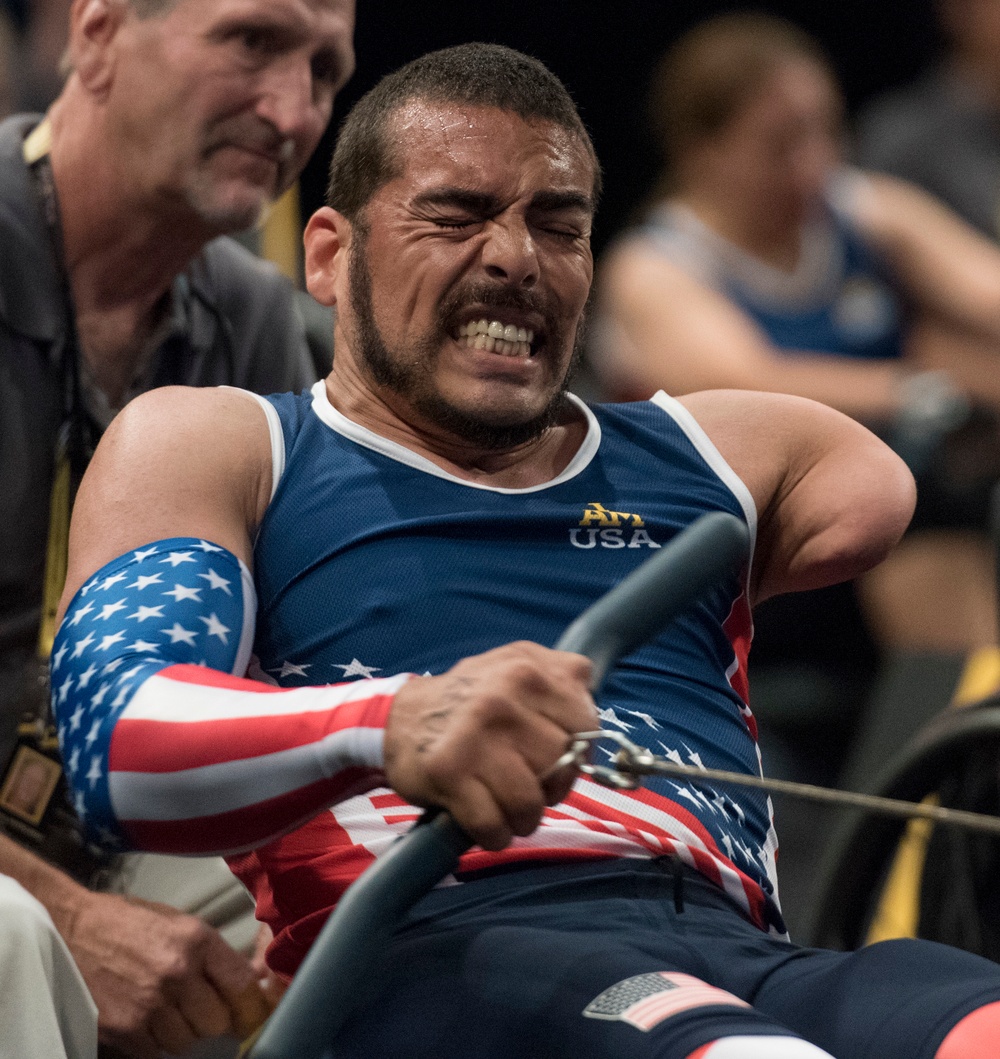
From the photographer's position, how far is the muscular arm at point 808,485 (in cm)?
139

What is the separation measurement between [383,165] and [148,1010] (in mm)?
672

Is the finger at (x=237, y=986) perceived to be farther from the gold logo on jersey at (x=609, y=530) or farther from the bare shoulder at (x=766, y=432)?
the bare shoulder at (x=766, y=432)

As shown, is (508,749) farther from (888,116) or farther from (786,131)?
(888,116)

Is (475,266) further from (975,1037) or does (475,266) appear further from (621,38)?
(621,38)

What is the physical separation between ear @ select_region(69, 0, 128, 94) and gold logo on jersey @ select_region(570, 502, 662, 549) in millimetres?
796

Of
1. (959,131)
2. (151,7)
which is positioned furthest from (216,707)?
(959,131)

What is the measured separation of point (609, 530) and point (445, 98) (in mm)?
357

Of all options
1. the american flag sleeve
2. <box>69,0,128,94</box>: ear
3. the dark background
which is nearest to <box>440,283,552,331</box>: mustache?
the american flag sleeve

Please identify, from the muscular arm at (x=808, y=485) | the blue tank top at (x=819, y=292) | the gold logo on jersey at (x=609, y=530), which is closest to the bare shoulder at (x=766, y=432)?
the muscular arm at (x=808, y=485)

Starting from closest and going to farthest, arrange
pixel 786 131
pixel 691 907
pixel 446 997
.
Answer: pixel 446 997, pixel 691 907, pixel 786 131

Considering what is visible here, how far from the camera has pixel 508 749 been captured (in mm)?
983

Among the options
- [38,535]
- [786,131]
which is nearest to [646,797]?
[38,535]

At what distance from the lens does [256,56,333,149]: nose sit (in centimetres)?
172

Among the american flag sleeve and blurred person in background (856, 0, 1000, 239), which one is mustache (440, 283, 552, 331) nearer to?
the american flag sleeve
